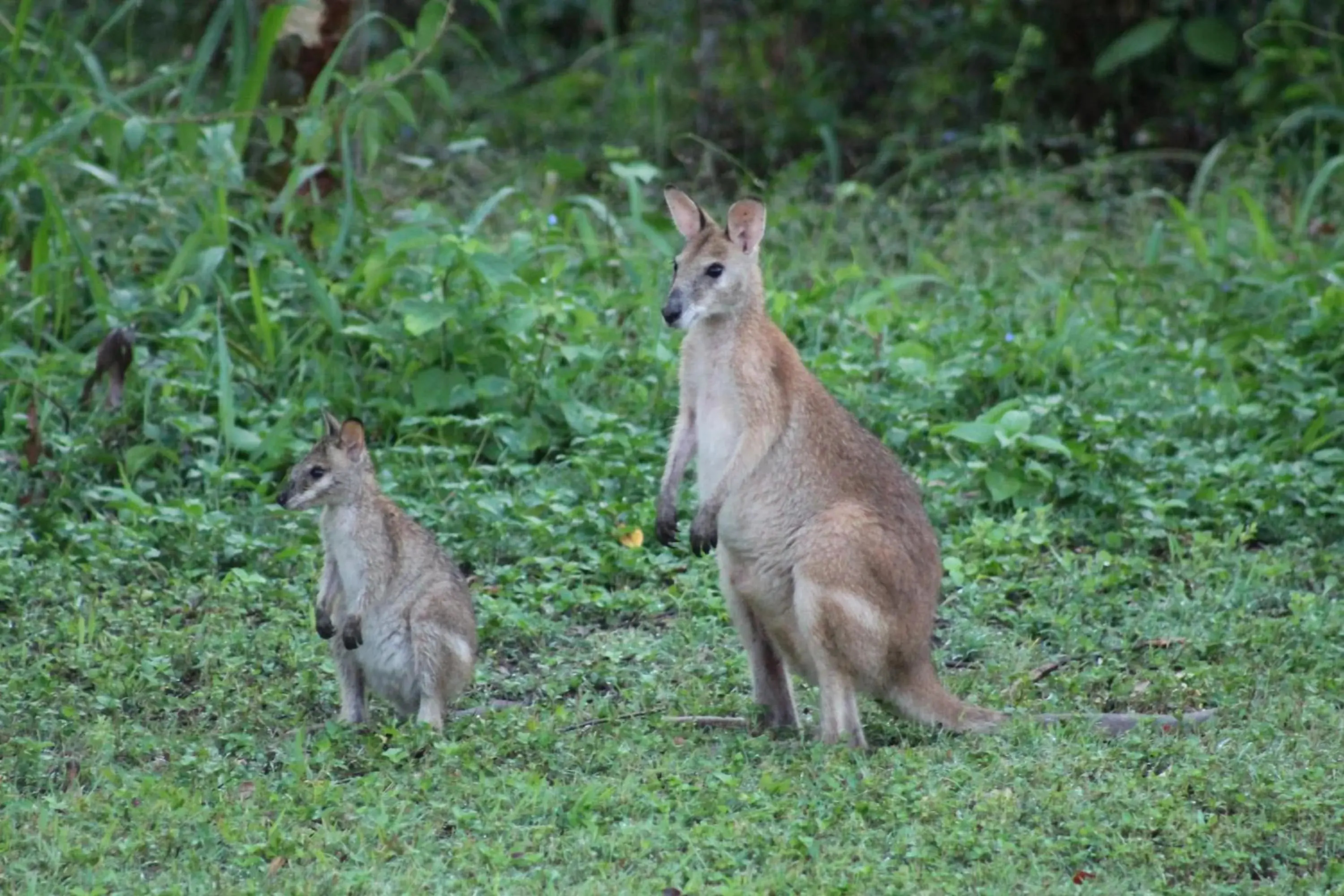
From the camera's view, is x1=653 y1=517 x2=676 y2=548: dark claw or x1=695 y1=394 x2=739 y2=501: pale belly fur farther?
x1=653 y1=517 x2=676 y2=548: dark claw

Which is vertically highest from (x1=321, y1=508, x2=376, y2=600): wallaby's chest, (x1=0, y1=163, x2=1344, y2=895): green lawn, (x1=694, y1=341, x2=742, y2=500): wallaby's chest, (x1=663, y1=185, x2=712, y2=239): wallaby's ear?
(x1=663, y1=185, x2=712, y2=239): wallaby's ear

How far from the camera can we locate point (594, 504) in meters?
7.18

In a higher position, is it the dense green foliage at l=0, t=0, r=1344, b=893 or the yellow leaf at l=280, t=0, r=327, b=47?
the yellow leaf at l=280, t=0, r=327, b=47

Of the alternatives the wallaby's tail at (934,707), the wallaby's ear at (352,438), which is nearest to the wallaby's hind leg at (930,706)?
the wallaby's tail at (934,707)

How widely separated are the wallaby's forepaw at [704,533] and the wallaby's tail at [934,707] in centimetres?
68

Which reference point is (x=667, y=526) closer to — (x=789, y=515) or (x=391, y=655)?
(x=789, y=515)

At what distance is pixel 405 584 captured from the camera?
18.1 feet

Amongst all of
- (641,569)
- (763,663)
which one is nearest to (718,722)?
(763,663)

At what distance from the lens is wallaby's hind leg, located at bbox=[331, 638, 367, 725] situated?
18.0ft

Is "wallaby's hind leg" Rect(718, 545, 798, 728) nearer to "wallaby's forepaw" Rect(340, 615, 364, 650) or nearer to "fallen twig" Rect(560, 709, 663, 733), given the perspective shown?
"fallen twig" Rect(560, 709, 663, 733)

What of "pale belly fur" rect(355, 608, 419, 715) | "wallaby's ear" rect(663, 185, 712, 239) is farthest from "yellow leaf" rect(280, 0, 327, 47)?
"pale belly fur" rect(355, 608, 419, 715)

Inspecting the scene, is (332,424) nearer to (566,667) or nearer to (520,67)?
(566,667)

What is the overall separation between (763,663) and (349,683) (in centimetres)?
121

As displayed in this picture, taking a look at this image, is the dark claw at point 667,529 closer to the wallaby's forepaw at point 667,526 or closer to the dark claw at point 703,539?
the wallaby's forepaw at point 667,526
